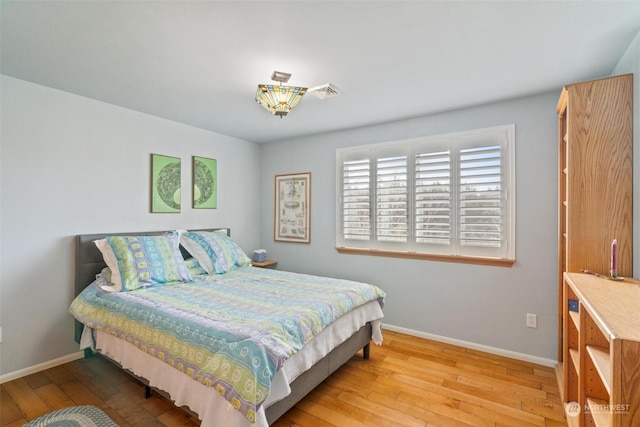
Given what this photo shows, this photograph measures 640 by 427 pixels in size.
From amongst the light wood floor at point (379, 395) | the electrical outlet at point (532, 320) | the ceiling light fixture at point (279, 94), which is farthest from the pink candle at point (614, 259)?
the ceiling light fixture at point (279, 94)

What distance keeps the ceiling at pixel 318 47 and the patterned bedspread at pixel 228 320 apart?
1.74 meters

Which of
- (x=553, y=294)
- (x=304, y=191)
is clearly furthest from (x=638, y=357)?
(x=304, y=191)

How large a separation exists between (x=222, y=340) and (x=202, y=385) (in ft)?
0.82

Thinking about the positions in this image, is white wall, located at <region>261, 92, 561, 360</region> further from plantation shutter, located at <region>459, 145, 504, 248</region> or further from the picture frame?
the picture frame

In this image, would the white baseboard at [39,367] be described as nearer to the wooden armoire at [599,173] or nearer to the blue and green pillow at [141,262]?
the blue and green pillow at [141,262]

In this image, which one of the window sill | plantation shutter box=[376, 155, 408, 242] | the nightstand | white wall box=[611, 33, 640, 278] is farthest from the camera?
the nightstand

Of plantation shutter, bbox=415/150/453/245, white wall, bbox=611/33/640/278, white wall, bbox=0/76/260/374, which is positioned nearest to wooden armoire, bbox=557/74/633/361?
white wall, bbox=611/33/640/278

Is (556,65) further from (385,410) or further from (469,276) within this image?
(385,410)

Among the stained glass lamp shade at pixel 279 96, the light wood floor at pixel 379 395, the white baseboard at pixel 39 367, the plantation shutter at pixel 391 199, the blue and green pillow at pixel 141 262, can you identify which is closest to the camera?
the light wood floor at pixel 379 395

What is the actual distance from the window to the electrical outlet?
0.57 meters

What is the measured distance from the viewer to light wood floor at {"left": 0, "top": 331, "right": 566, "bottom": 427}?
1.97 meters

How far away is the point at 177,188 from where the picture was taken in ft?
11.7

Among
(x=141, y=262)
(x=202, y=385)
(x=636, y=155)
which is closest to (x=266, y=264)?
(x=141, y=262)

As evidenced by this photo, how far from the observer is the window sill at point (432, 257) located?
287cm
